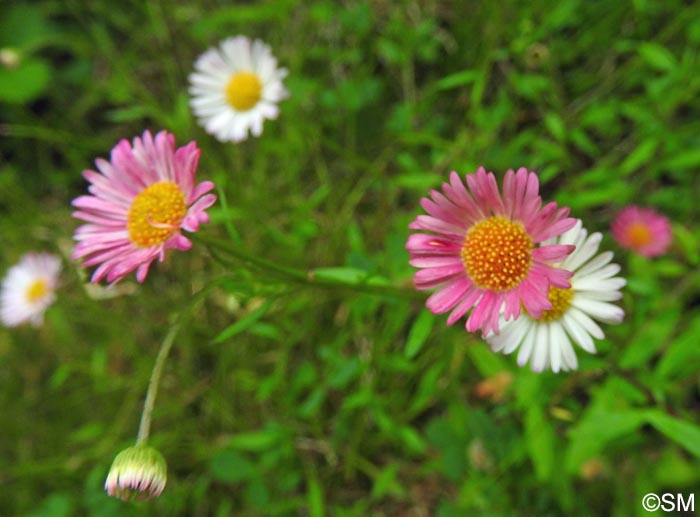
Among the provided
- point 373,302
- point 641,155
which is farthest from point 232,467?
point 641,155

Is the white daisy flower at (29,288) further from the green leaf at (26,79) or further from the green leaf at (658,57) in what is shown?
the green leaf at (658,57)

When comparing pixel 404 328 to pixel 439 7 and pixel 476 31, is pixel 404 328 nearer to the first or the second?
pixel 476 31

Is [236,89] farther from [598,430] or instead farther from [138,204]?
[598,430]

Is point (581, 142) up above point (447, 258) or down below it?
above

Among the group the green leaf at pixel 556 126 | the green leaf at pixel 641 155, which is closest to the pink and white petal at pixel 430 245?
the green leaf at pixel 556 126

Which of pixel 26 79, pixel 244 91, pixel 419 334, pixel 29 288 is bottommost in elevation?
pixel 419 334

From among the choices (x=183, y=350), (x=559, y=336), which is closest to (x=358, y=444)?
(x=183, y=350)

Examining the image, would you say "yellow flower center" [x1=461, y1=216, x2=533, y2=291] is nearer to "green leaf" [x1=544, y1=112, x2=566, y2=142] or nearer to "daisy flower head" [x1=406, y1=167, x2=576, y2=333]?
"daisy flower head" [x1=406, y1=167, x2=576, y2=333]
